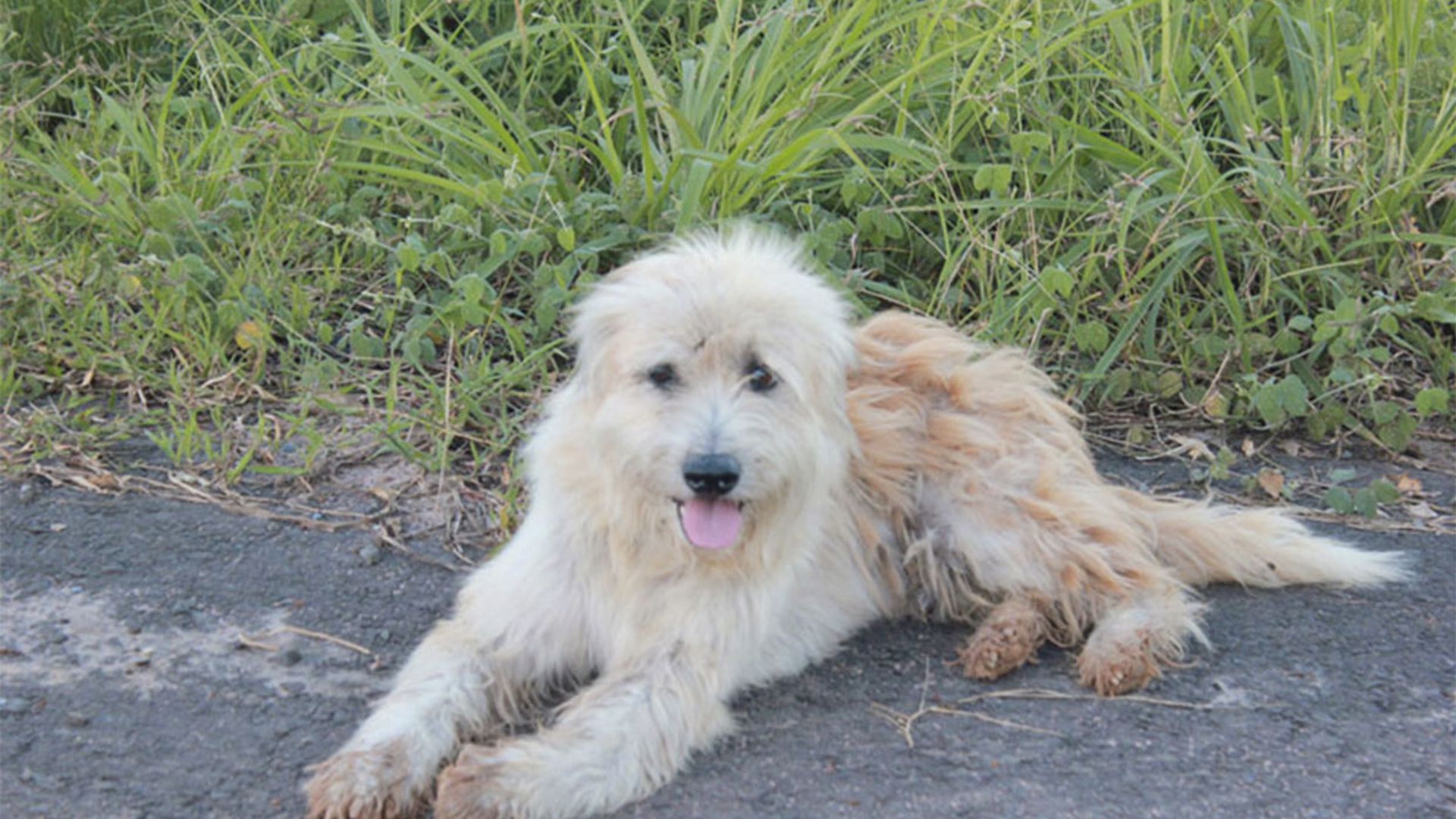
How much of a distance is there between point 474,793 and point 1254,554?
8.38 feet

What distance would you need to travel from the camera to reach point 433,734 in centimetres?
367

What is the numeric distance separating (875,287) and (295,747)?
Answer: 9.58ft

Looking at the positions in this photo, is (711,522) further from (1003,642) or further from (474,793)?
(1003,642)

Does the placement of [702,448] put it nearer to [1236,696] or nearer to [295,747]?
[295,747]

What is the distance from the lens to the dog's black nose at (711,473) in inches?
141

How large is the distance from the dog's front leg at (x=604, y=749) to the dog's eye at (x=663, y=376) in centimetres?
64

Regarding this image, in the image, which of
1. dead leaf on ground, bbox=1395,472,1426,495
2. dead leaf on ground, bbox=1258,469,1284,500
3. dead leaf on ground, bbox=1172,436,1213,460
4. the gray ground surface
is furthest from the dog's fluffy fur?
dead leaf on ground, bbox=1172,436,1213,460

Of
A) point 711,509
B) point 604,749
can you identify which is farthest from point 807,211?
point 604,749

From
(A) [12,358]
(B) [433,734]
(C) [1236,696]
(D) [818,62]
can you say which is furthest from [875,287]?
(A) [12,358]

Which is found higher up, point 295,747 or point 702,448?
point 702,448

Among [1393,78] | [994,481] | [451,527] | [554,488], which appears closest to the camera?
[554,488]

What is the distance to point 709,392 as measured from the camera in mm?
3719

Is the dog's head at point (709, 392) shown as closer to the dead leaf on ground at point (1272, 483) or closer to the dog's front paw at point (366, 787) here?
the dog's front paw at point (366, 787)

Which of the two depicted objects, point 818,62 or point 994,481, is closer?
point 994,481
